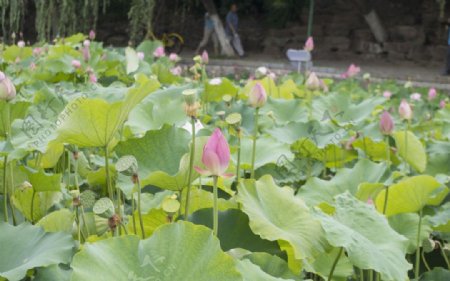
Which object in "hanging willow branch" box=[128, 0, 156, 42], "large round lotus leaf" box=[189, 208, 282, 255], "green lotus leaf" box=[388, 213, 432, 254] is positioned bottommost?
"hanging willow branch" box=[128, 0, 156, 42]

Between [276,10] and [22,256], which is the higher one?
[22,256]

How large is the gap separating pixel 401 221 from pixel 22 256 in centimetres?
49

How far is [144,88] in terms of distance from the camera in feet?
2.32

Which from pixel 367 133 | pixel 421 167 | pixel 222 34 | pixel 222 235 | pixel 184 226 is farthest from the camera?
pixel 222 34

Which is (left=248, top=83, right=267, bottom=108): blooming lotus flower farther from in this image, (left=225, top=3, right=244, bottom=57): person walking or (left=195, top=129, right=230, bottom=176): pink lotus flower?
(left=225, top=3, right=244, bottom=57): person walking

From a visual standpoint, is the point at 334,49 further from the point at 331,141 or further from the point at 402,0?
the point at 331,141

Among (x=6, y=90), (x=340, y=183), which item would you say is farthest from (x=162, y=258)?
(x=340, y=183)

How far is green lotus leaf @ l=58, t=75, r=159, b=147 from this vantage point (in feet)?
2.23

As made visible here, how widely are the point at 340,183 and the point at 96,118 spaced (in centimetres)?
43

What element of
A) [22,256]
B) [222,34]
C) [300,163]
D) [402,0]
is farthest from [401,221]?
[402,0]

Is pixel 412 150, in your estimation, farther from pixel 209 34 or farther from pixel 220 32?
pixel 209 34

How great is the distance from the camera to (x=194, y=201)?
2.50 feet

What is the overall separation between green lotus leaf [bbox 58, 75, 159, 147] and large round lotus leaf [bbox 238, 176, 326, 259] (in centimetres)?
A: 14

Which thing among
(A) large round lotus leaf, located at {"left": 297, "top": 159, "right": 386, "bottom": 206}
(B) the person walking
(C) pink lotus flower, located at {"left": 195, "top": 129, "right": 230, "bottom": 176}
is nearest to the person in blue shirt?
(B) the person walking
